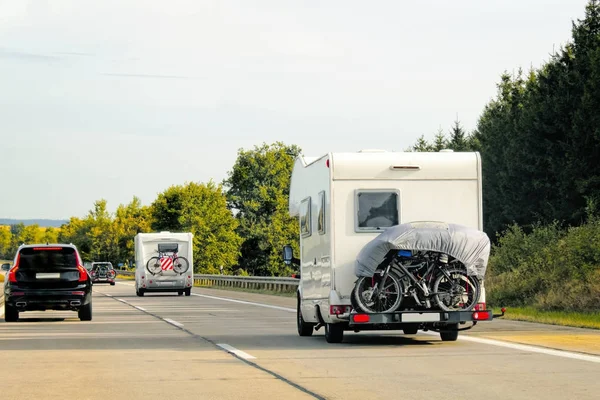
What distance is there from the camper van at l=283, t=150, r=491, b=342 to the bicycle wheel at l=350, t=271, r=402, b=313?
0.18 metres

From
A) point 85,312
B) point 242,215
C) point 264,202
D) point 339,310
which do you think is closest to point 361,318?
point 339,310

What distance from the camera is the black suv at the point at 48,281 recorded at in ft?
85.1

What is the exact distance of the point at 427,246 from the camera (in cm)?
1644

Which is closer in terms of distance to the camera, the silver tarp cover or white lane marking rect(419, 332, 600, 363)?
white lane marking rect(419, 332, 600, 363)

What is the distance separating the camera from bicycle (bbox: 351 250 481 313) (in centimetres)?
1659

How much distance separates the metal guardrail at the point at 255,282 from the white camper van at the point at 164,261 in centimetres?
390

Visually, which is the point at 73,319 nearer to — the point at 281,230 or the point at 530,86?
the point at 530,86

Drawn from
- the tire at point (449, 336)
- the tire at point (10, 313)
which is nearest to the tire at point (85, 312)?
the tire at point (10, 313)

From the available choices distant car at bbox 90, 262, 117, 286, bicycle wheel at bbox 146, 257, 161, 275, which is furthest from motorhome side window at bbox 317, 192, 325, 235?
distant car at bbox 90, 262, 117, 286

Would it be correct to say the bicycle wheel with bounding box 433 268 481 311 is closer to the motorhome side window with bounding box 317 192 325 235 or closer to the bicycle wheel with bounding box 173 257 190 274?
the motorhome side window with bounding box 317 192 325 235

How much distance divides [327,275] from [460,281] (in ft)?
6.18

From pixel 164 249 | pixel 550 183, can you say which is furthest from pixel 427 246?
pixel 550 183

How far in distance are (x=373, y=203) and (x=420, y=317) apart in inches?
71.1

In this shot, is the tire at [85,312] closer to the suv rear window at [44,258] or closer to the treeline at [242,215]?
the suv rear window at [44,258]
